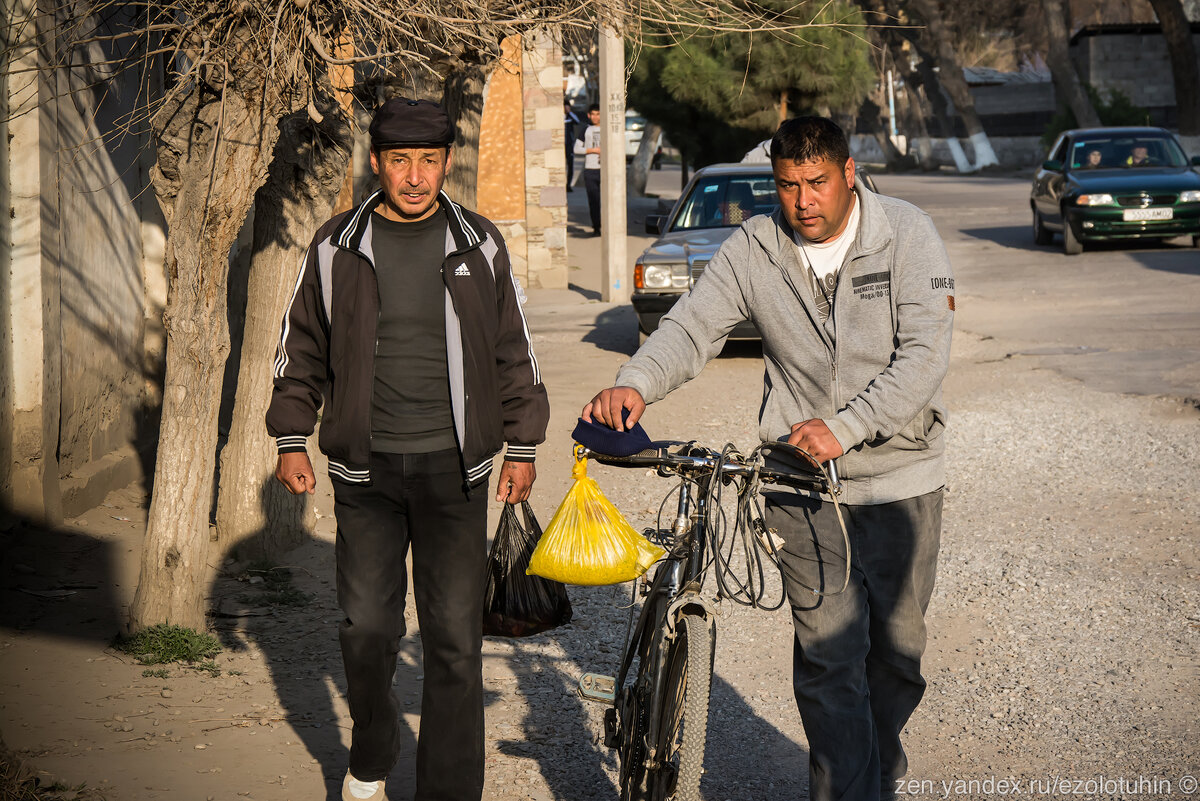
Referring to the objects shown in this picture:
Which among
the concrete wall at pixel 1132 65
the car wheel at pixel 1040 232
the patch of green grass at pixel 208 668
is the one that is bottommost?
the patch of green grass at pixel 208 668

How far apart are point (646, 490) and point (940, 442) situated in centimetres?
456

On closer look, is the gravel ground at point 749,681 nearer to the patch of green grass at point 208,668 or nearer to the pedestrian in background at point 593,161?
the patch of green grass at point 208,668

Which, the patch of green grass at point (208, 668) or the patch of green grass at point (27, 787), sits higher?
the patch of green grass at point (27, 787)

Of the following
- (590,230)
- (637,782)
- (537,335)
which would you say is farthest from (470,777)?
(590,230)

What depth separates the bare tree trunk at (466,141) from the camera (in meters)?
8.64

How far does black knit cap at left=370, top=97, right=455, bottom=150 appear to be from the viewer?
357 centimetres

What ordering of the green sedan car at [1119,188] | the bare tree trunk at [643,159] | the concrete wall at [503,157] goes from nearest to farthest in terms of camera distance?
the concrete wall at [503,157] → the green sedan car at [1119,188] → the bare tree trunk at [643,159]

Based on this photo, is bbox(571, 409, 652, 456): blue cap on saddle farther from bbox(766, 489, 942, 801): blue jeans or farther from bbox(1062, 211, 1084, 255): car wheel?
bbox(1062, 211, 1084, 255): car wheel

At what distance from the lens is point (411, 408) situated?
3652 mm

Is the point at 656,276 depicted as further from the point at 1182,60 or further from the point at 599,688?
the point at 1182,60

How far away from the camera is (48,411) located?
6.58 metres

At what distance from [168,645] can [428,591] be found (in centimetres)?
208

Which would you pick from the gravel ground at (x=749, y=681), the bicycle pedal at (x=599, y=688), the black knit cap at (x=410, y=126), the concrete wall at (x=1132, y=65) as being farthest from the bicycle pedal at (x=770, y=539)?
the concrete wall at (x=1132, y=65)

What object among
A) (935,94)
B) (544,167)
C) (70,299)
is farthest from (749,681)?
(935,94)
